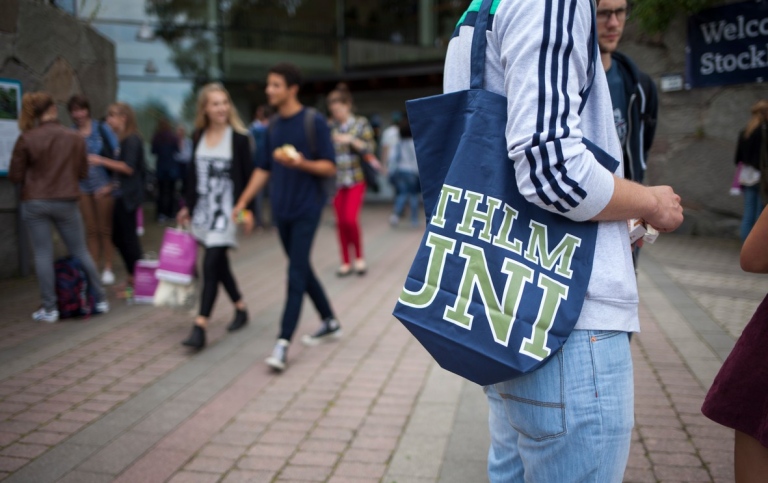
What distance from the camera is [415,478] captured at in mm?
3137

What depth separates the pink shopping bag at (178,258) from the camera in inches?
215

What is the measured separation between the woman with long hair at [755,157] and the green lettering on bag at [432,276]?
5.72 meters

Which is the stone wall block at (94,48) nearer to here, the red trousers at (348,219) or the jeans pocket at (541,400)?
A: the red trousers at (348,219)

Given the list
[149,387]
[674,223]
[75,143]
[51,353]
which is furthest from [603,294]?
[75,143]

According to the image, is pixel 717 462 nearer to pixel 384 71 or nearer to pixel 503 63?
pixel 503 63

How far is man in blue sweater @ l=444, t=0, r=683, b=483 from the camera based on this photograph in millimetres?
1377

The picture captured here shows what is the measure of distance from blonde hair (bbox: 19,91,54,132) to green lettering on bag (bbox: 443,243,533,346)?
546 centimetres

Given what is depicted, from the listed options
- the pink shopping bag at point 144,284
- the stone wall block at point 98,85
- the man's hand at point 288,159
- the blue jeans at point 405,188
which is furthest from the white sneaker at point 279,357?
the blue jeans at point 405,188

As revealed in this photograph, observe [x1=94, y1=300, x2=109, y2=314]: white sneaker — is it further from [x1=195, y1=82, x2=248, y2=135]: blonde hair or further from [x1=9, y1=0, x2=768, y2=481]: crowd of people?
[x1=195, y1=82, x2=248, y2=135]: blonde hair

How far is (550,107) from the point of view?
137cm

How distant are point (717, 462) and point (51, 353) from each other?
14.2 ft

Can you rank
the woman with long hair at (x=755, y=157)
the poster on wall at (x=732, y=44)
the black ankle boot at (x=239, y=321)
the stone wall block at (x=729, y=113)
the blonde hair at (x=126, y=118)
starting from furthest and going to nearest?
the stone wall block at (x=729, y=113) → the blonde hair at (x=126, y=118) → the woman with long hair at (x=755, y=157) → the black ankle boot at (x=239, y=321) → the poster on wall at (x=732, y=44)

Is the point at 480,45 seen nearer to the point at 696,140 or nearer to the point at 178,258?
the point at 178,258

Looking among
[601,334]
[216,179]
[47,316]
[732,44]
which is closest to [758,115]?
[732,44]
